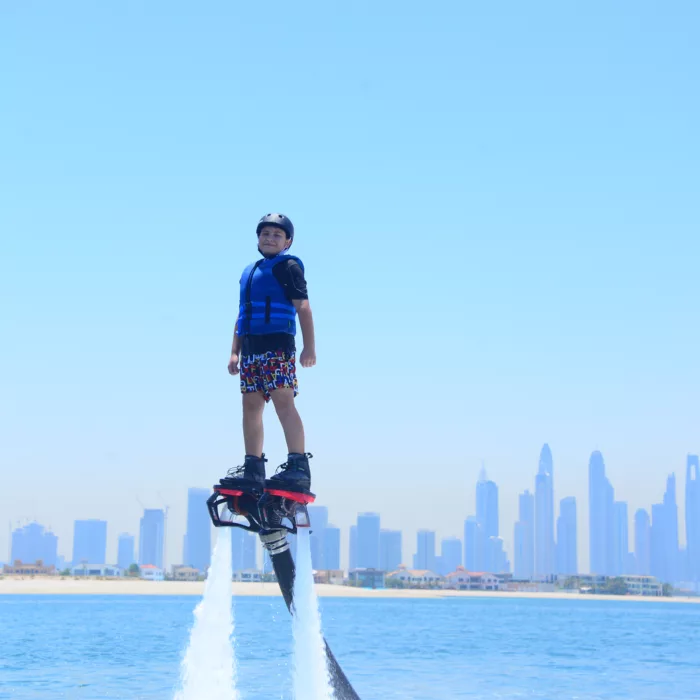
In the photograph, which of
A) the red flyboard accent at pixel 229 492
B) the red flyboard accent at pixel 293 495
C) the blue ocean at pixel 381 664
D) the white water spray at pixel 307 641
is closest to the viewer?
the red flyboard accent at pixel 293 495

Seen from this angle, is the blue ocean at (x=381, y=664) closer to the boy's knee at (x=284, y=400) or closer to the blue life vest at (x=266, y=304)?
the boy's knee at (x=284, y=400)

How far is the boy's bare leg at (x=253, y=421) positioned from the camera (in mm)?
11680

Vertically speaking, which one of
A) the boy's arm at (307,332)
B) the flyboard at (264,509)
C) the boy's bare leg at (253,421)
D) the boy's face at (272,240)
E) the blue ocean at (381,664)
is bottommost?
the blue ocean at (381,664)

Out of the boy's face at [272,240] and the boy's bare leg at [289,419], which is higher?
the boy's face at [272,240]

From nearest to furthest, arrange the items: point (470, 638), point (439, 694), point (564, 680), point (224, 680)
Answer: point (224, 680) → point (439, 694) → point (564, 680) → point (470, 638)

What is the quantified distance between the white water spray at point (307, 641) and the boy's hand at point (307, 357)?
2131 millimetres

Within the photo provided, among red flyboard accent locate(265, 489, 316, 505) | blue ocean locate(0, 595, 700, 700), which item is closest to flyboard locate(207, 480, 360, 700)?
red flyboard accent locate(265, 489, 316, 505)

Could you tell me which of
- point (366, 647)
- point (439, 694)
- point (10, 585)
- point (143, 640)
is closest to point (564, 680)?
point (439, 694)

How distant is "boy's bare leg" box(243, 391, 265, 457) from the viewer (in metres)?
11.7

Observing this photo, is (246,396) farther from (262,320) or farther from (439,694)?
(439,694)

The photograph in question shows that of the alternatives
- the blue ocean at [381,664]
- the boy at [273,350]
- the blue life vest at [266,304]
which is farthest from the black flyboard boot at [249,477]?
the blue ocean at [381,664]

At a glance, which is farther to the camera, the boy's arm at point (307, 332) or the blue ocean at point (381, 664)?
the blue ocean at point (381, 664)

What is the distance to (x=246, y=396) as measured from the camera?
11727 mm

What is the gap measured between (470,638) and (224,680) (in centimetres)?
5466
